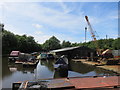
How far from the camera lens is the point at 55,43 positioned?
91.8 m

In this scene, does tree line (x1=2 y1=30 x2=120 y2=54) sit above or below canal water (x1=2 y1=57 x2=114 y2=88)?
above

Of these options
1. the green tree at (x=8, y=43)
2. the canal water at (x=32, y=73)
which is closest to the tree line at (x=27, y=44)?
the green tree at (x=8, y=43)

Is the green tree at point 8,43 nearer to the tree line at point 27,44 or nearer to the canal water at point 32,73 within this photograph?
the tree line at point 27,44

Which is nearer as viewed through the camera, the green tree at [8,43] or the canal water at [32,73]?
the canal water at [32,73]

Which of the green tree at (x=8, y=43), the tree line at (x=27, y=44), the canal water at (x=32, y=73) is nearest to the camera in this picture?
the canal water at (x=32, y=73)

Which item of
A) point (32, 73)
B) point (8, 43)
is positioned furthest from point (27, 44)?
point (32, 73)

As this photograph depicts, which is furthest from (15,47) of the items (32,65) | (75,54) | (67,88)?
(67,88)

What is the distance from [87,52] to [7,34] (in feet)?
104

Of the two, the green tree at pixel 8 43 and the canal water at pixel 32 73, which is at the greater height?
the green tree at pixel 8 43

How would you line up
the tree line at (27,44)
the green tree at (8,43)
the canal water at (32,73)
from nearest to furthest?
the canal water at (32,73)
the green tree at (8,43)
the tree line at (27,44)

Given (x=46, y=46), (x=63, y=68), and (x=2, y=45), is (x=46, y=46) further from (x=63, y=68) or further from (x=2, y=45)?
(x=63, y=68)

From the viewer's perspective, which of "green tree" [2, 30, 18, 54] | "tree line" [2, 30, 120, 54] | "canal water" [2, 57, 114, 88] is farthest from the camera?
"tree line" [2, 30, 120, 54]

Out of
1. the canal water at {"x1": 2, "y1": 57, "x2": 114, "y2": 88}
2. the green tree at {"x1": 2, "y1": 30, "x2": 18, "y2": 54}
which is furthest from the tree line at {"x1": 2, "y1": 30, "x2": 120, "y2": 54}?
the canal water at {"x1": 2, "y1": 57, "x2": 114, "y2": 88}

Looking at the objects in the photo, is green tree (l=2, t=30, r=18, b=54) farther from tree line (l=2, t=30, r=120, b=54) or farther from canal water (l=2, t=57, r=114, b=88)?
canal water (l=2, t=57, r=114, b=88)
